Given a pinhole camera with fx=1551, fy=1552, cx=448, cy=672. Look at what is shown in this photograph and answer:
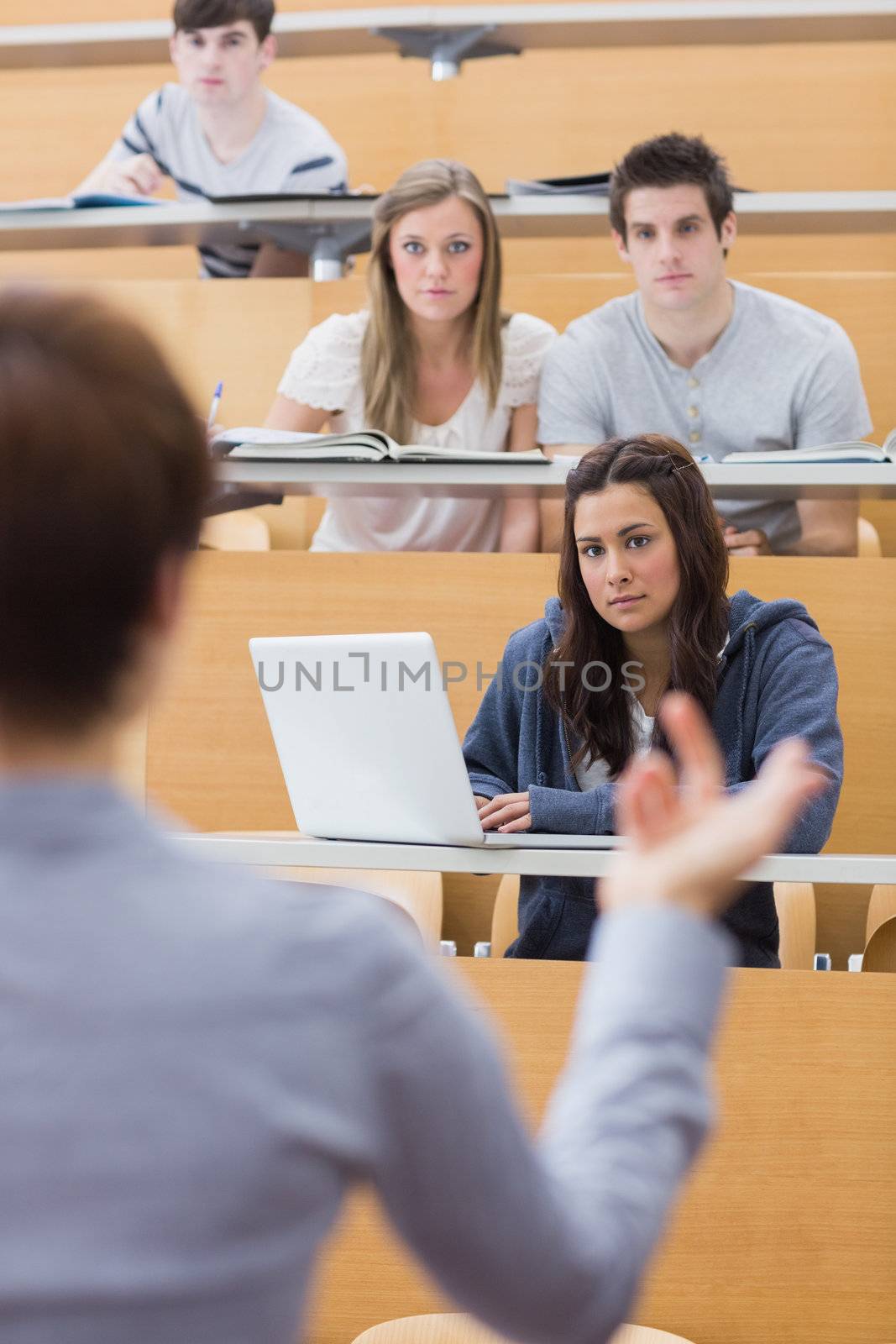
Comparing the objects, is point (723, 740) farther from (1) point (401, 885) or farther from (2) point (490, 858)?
(2) point (490, 858)

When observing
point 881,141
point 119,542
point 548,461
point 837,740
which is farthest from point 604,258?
point 119,542

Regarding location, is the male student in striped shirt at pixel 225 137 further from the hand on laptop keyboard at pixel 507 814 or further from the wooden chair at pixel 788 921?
the hand on laptop keyboard at pixel 507 814

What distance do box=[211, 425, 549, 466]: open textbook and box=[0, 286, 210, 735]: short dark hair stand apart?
1378 mm

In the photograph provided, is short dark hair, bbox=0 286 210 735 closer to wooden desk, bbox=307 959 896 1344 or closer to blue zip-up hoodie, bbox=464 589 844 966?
wooden desk, bbox=307 959 896 1344

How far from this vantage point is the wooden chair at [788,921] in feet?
6.19

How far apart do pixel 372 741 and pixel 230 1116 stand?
0.97m

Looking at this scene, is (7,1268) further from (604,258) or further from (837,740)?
(604,258)

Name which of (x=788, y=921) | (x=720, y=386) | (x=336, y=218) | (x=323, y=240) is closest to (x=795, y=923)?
(x=788, y=921)

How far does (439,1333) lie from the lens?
128cm

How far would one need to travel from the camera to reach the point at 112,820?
17.5 inches

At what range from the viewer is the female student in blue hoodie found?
178cm

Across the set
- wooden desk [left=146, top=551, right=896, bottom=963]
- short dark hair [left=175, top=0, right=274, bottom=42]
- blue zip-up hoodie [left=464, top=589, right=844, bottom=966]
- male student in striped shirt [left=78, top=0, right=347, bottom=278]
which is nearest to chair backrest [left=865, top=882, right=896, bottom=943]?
wooden desk [left=146, top=551, right=896, bottom=963]

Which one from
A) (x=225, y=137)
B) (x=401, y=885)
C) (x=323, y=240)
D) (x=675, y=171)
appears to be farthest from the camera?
(x=225, y=137)

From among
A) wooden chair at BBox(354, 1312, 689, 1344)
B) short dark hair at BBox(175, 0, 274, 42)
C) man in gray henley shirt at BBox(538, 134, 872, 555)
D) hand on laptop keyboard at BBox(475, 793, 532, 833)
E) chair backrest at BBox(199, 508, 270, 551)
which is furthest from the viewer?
short dark hair at BBox(175, 0, 274, 42)
